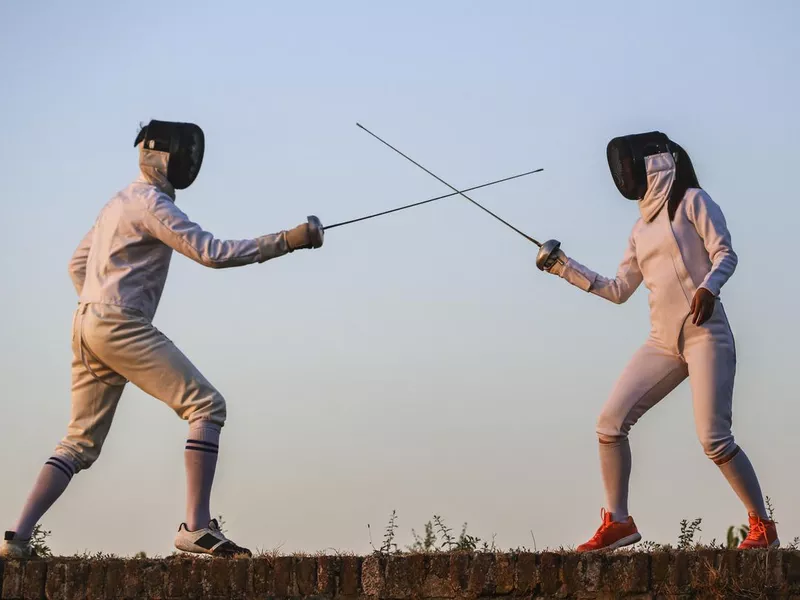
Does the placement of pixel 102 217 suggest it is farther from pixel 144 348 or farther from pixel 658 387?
pixel 658 387

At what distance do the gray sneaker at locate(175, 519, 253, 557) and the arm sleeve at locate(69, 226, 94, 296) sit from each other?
155cm

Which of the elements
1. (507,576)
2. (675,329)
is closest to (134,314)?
(507,576)

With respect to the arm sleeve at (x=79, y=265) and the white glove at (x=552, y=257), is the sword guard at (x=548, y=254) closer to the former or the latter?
the white glove at (x=552, y=257)

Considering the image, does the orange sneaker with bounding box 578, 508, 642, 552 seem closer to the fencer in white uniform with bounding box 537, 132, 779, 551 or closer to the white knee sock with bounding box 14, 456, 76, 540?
the fencer in white uniform with bounding box 537, 132, 779, 551

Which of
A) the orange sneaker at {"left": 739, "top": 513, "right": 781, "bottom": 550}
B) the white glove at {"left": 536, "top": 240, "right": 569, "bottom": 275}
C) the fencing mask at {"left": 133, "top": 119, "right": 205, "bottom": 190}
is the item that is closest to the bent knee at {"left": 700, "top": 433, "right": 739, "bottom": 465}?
the orange sneaker at {"left": 739, "top": 513, "right": 781, "bottom": 550}

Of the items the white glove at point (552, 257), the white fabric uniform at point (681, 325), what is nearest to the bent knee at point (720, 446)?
the white fabric uniform at point (681, 325)

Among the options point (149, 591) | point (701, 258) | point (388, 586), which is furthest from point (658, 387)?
point (149, 591)

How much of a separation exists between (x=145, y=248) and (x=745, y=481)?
338cm

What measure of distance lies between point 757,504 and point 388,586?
205cm

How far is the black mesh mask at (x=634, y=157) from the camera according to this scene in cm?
635

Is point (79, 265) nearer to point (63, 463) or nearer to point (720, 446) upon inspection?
point (63, 463)

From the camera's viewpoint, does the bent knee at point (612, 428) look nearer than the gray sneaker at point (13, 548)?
No

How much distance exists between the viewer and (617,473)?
241 inches

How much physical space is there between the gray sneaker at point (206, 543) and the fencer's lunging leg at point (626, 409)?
1.96m
